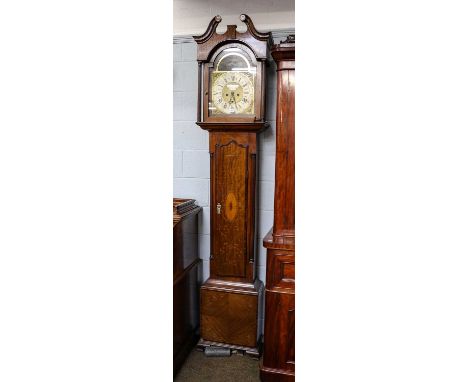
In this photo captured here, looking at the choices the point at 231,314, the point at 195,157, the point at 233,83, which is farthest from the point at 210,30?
the point at 231,314

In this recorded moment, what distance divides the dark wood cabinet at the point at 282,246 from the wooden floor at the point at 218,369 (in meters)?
0.18

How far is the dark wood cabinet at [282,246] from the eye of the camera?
162cm

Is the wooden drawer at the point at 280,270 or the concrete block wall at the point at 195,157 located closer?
the wooden drawer at the point at 280,270

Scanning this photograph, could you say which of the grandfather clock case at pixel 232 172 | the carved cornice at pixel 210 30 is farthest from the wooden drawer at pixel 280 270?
the carved cornice at pixel 210 30

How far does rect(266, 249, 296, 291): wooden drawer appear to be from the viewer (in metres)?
1.67

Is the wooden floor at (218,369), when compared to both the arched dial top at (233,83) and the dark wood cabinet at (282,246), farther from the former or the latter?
the arched dial top at (233,83)

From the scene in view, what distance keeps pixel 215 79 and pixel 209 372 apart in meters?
1.40

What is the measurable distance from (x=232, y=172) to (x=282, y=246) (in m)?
0.46

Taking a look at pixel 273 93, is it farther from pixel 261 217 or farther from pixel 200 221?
pixel 200 221

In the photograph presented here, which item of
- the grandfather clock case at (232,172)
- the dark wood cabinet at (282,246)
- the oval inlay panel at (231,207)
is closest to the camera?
the dark wood cabinet at (282,246)

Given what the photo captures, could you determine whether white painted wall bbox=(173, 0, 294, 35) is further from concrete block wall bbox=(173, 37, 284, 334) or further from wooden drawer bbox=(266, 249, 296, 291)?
wooden drawer bbox=(266, 249, 296, 291)

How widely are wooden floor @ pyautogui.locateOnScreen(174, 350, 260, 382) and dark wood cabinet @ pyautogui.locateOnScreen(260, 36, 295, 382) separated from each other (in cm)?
18

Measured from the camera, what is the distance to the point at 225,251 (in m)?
1.97

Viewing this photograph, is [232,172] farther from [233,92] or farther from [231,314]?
[231,314]
